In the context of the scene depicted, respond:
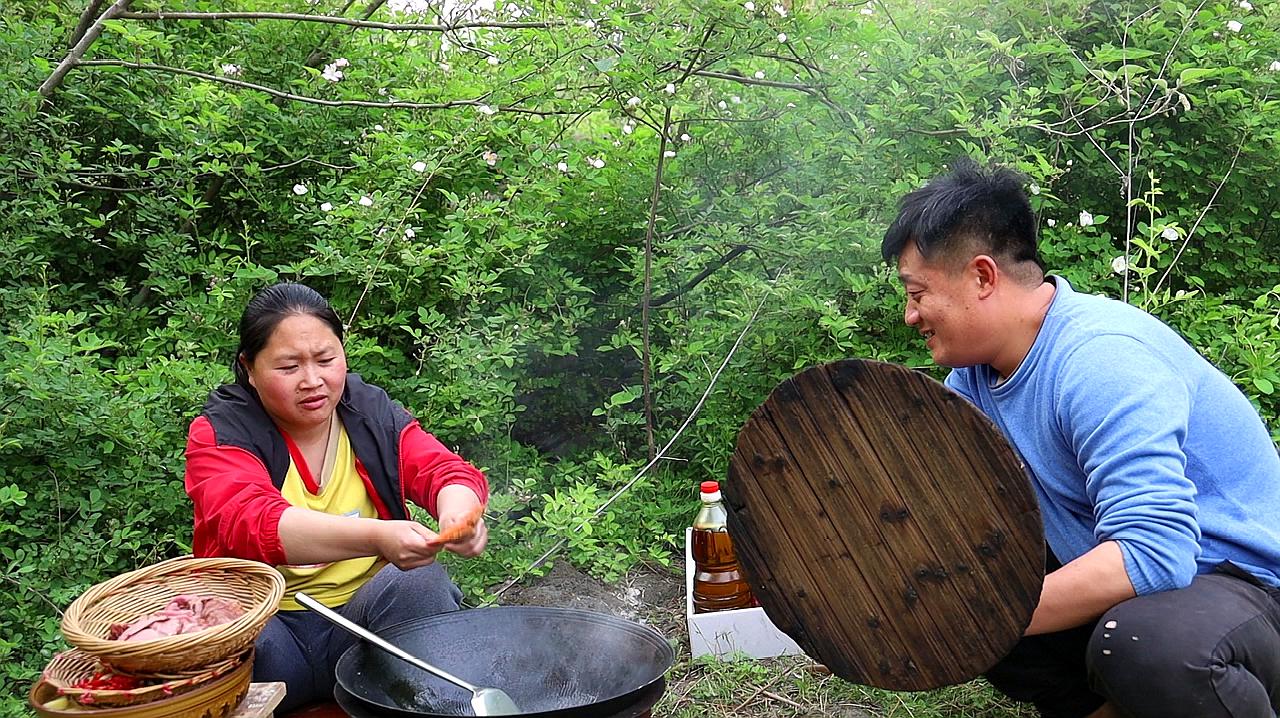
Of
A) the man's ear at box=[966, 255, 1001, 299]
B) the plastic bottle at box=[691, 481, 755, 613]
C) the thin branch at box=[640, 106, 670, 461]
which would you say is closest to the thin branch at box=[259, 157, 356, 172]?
the thin branch at box=[640, 106, 670, 461]

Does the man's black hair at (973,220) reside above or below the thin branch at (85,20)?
below

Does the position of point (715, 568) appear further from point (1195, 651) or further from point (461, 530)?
point (1195, 651)

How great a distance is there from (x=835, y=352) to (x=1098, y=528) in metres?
2.18

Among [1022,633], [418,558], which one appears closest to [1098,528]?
[1022,633]

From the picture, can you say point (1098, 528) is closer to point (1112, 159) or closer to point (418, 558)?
point (418, 558)

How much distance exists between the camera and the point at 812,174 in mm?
4477

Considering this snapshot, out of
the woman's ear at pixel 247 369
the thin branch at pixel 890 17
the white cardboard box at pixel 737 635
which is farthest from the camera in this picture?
the thin branch at pixel 890 17

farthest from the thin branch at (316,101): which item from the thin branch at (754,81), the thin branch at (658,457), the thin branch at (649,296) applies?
the thin branch at (658,457)

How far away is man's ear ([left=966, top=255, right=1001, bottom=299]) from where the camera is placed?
2.38 meters

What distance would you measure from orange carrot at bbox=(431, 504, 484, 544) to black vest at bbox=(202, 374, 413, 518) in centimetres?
42

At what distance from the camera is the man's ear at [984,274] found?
2.38 meters

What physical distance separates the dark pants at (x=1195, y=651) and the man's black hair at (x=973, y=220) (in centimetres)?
86

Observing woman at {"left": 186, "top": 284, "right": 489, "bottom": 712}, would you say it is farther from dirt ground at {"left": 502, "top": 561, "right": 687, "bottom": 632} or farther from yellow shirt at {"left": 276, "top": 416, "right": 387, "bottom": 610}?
dirt ground at {"left": 502, "top": 561, "right": 687, "bottom": 632}

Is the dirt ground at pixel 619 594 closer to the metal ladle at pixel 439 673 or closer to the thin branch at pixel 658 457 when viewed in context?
the thin branch at pixel 658 457
